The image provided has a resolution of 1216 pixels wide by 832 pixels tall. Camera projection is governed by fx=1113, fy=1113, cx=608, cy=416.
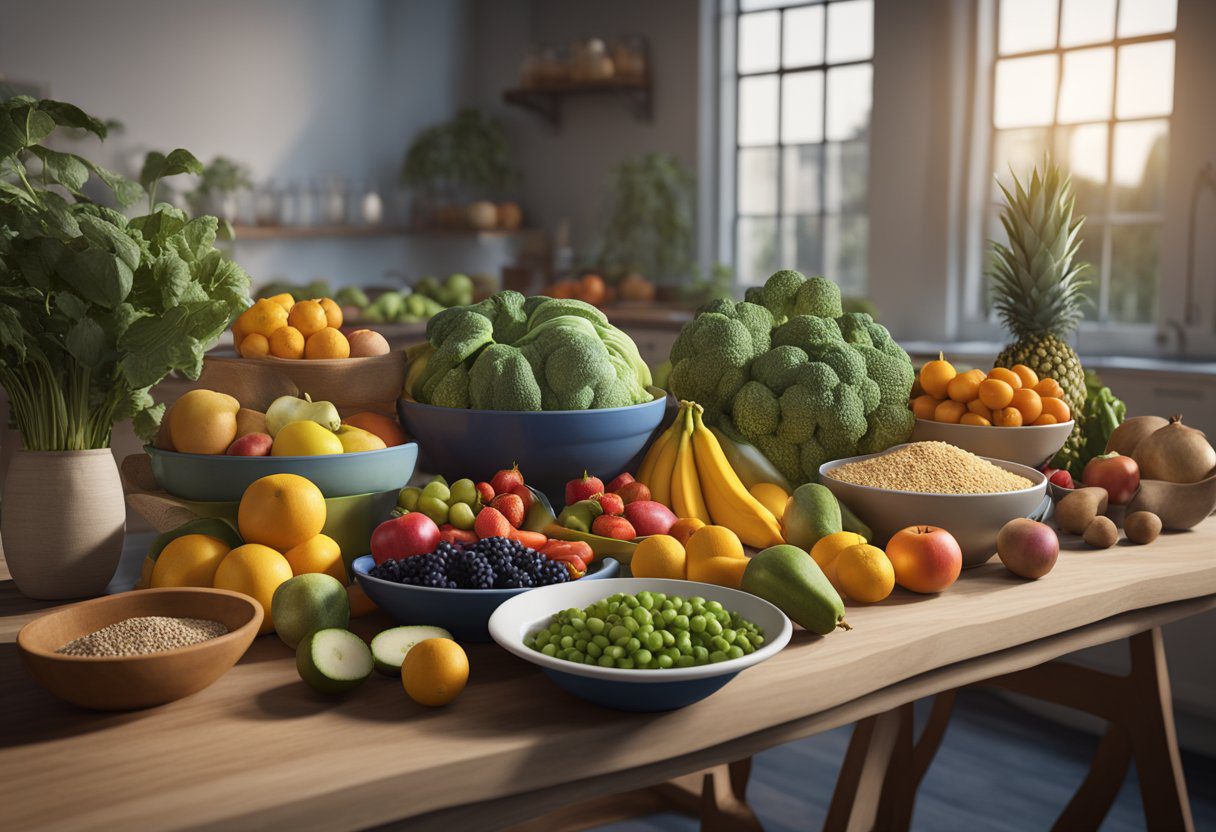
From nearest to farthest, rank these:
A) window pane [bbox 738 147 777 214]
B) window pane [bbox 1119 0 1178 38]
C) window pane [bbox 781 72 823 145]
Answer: window pane [bbox 1119 0 1178 38] < window pane [bbox 781 72 823 145] < window pane [bbox 738 147 777 214]

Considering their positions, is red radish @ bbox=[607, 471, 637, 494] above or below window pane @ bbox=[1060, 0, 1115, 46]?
below

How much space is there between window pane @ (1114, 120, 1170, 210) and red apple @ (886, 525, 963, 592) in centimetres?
330

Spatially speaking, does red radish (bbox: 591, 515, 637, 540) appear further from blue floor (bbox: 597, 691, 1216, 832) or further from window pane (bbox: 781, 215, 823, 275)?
window pane (bbox: 781, 215, 823, 275)

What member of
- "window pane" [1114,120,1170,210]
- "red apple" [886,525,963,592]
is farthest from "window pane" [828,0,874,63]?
"red apple" [886,525,963,592]

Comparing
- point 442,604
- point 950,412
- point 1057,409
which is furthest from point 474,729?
point 1057,409

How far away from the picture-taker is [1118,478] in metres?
1.56

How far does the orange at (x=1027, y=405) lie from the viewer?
1637mm

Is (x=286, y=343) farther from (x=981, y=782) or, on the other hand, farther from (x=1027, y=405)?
(x=981, y=782)

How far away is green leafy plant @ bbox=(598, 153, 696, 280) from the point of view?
523 cm

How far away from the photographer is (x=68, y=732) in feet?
3.02

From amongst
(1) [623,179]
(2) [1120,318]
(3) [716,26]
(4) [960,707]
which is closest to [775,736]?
(4) [960,707]

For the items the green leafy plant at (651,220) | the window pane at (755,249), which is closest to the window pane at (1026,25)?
the window pane at (755,249)

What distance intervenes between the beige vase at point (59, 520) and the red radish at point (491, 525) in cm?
41

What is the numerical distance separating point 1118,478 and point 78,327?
4.39 ft
